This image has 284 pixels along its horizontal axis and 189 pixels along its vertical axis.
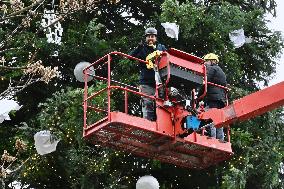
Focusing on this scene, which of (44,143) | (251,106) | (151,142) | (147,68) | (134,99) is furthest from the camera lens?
(134,99)

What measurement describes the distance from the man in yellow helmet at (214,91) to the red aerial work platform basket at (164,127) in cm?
40

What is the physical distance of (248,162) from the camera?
13539 millimetres

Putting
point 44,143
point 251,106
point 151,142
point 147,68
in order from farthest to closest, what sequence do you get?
point 44,143 → point 147,68 → point 151,142 → point 251,106

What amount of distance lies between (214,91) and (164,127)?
4.74ft

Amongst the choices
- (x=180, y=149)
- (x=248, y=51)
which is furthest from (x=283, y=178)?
(x=180, y=149)

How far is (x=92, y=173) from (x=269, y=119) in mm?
3973

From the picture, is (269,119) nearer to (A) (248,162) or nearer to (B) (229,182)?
(A) (248,162)

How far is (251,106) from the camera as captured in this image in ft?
30.9

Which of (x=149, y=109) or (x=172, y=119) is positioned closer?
(x=172, y=119)

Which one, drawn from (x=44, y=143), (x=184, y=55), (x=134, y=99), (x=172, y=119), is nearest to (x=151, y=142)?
(x=172, y=119)

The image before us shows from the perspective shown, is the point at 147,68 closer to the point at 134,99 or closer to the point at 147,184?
the point at 147,184

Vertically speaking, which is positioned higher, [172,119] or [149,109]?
[149,109]

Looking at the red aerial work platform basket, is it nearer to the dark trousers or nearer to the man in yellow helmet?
the dark trousers

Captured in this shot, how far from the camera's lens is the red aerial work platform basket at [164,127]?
9.88 meters
